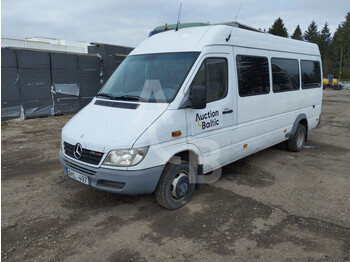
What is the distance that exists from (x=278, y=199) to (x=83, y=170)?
2.98 m

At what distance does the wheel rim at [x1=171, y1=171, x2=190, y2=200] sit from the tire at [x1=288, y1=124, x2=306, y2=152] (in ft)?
12.4

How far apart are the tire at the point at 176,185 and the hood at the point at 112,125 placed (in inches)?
28.9

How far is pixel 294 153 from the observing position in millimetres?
7039

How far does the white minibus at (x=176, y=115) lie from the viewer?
3.53 metres

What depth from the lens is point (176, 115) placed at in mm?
3750

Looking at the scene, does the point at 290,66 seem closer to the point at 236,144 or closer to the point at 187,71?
the point at 236,144

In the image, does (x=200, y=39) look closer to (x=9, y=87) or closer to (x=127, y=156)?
(x=127, y=156)

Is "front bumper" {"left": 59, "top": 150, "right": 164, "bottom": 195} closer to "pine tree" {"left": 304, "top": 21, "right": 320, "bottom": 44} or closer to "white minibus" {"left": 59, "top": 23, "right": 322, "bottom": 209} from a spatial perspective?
"white minibus" {"left": 59, "top": 23, "right": 322, "bottom": 209}

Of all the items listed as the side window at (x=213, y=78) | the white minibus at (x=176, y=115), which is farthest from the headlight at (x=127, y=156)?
the side window at (x=213, y=78)

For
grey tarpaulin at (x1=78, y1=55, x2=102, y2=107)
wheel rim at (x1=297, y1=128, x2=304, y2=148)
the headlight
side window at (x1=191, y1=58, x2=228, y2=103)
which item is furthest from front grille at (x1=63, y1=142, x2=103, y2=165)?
grey tarpaulin at (x1=78, y1=55, x2=102, y2=107)

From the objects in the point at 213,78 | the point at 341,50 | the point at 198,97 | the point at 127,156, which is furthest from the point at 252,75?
the point at 341,50

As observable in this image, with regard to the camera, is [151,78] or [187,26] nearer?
[151,78]

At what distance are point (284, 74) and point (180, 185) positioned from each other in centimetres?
362

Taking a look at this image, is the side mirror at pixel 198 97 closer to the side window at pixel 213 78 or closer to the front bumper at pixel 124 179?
the side window at pixel 213 78
